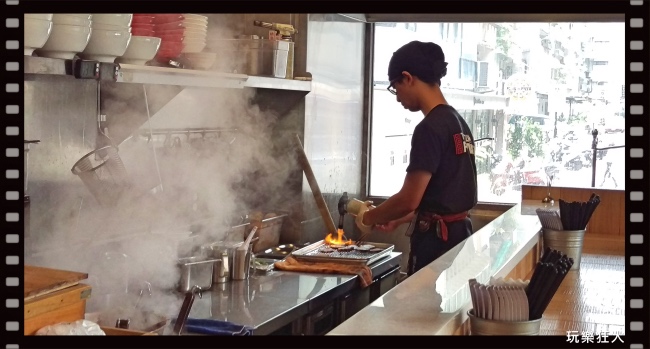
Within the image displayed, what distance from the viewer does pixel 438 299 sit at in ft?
6.91

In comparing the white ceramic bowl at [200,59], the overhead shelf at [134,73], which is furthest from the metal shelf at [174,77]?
the white ceramic bowl at [200,59]

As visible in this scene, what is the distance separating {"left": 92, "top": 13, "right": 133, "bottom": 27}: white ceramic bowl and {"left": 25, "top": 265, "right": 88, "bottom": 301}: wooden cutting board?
939 millimetres

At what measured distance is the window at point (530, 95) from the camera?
18.5 ft

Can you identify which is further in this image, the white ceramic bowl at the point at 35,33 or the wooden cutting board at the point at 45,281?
the white ceramic bowl at the point at 35,33

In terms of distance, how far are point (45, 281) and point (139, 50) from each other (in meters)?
1.14

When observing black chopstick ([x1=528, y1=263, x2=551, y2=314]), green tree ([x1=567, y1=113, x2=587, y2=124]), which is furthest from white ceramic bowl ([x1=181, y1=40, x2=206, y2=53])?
green tree ([x1=567, y1=113, x2=587, y2=124])

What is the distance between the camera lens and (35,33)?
232cm

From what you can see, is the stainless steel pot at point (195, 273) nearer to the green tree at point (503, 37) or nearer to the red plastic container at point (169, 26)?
the red plastic container at point (169, 26)

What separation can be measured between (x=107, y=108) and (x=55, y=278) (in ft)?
4.92

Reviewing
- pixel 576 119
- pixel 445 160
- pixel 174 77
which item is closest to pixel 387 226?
pixel 445 160
